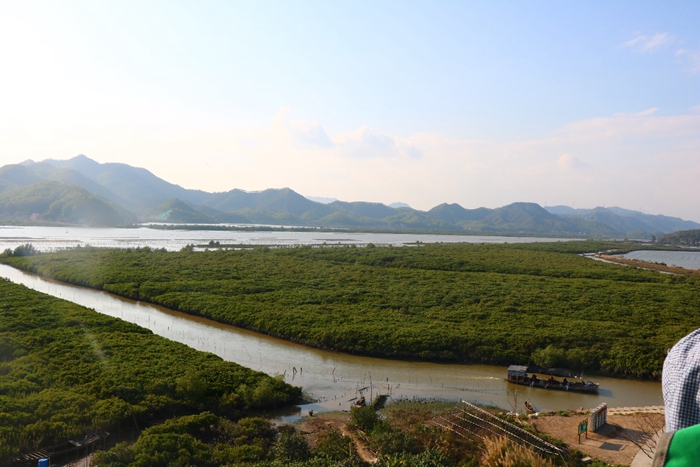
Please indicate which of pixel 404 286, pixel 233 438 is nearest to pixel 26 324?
pixel 233 438

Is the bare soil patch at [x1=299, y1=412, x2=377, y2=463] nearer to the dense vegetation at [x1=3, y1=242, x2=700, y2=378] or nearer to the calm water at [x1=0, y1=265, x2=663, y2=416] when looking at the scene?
the calm water at [x1=0, y1=265, x2=663, y2=416]

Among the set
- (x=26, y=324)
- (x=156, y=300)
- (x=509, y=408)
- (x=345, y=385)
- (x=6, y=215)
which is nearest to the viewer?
(x=509, y=408)

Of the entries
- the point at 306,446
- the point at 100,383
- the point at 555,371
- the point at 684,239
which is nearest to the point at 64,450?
the point at 100,383

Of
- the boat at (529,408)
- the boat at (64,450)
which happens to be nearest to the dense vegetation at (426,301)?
the boat at (529,408)

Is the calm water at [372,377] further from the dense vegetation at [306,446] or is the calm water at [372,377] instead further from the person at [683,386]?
the person at [683,386]

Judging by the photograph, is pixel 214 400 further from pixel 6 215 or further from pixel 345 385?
pixel 6 215
